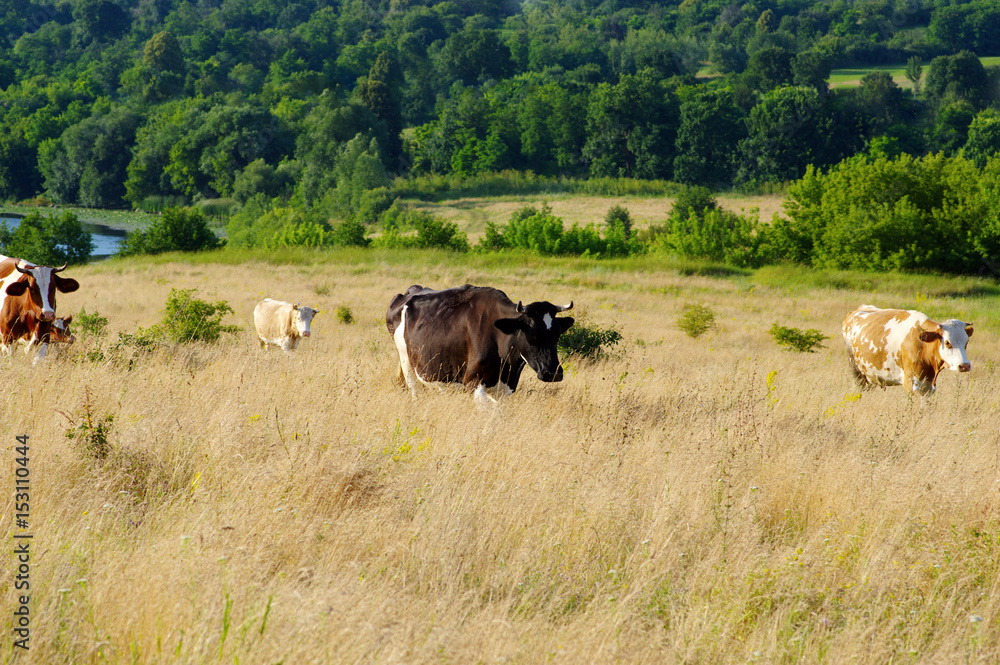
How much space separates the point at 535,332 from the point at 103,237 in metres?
78.9

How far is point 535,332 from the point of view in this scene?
7207 millimetres

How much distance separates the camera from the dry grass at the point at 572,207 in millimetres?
70000

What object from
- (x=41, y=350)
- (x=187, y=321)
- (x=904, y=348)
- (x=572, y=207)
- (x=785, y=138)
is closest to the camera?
(x=41, y=350)

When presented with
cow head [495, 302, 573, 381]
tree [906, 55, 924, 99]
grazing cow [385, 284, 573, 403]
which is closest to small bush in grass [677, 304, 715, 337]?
grazing cow [385, 284, 573, 403]

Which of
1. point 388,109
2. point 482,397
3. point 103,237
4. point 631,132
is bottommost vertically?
point 103,237

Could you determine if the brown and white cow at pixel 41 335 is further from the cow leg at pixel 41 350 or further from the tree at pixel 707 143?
the tree at pixel 707 143

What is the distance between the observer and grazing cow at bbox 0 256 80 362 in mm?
8548

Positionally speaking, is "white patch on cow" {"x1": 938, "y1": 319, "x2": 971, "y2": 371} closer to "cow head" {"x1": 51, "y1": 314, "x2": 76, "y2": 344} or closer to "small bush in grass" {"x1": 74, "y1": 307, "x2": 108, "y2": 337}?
"cow head" {"x1": 51, "y1": 314, "x2": 76, "y2": 344}

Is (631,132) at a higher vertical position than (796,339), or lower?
higher

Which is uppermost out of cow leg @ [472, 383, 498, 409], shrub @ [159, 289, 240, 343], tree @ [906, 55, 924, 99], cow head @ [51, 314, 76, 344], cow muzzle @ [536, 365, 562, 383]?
tree @ [906, 55, 924, 99]

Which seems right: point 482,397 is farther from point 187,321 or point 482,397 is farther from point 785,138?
point 785,138

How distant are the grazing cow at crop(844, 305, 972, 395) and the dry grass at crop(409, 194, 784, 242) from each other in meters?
54.0

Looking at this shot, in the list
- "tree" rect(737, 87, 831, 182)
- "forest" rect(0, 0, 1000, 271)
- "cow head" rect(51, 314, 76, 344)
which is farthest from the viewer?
"forest" rect(0, 0, 1000, 271)

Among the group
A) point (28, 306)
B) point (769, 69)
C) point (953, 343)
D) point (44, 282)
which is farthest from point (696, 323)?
point (769, 69)
